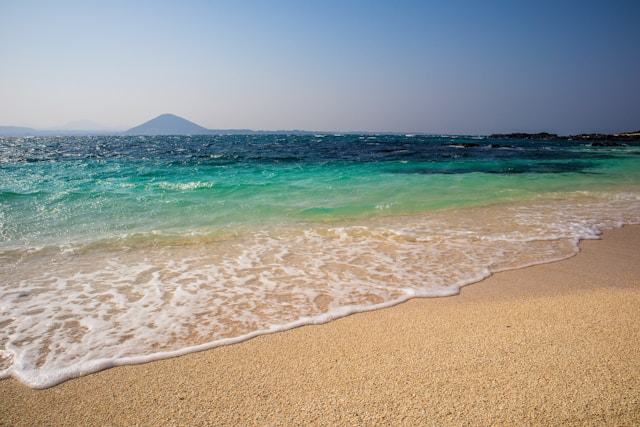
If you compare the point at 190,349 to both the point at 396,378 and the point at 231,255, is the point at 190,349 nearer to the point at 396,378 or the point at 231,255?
the point at 396,378

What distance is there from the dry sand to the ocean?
1.16 feet

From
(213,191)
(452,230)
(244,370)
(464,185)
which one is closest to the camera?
(244,370)

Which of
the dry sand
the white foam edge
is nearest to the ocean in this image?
the white foam edge

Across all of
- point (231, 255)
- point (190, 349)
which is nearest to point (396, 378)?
point (190, 349)

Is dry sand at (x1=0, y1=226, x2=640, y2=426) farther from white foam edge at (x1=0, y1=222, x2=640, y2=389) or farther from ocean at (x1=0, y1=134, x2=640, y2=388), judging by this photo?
ocean at (x1=0, y1=134, x2=640, y2=388)

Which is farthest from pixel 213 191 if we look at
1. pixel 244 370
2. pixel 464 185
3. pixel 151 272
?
pixel 244 370

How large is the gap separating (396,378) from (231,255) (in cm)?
388

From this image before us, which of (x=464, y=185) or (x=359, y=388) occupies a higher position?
(x=464, y=185)

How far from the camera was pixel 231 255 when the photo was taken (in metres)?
5.70

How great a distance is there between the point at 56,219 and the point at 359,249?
742 cm

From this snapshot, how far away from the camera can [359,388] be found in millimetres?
2348

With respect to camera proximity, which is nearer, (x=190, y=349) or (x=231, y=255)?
(x=190, y=349)

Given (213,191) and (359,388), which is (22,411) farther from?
(213,191)

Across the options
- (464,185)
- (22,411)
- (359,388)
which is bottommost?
(22,411)
